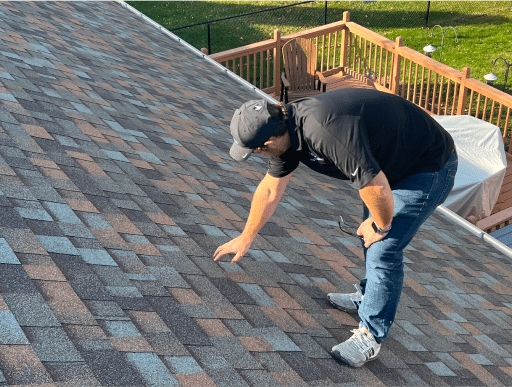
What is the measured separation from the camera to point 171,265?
3002 millimetres

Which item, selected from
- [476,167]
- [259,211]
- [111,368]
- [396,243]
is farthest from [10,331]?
[476,167]

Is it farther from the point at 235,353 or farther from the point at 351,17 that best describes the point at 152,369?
the point at 351,17

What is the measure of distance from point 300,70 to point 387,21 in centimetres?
971

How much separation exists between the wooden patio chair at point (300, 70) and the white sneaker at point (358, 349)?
10027mm

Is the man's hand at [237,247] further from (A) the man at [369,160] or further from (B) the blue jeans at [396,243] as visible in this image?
(B) the blue jeans at [396,243]

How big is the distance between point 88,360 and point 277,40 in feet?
39.2

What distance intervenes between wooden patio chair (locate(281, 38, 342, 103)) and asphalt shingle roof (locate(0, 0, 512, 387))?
22.5 feet

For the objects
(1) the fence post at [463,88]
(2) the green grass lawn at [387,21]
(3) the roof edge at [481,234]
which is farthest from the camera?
(2) the green grass lawn at [387,21]

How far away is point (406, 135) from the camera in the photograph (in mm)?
2820

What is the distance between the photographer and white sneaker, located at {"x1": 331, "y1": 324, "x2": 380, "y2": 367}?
9.64ft

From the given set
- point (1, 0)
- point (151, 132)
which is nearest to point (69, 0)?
point (1, 0)

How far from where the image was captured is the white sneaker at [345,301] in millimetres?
3469

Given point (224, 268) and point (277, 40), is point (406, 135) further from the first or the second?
point (277, 40)

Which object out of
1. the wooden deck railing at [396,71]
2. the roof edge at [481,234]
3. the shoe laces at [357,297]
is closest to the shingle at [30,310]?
the shoe laces at [357,297]
